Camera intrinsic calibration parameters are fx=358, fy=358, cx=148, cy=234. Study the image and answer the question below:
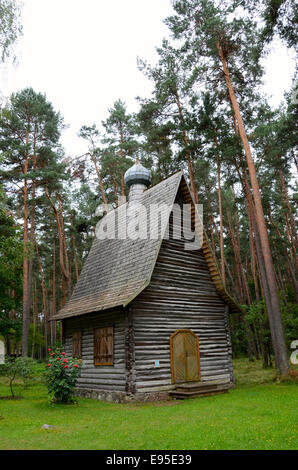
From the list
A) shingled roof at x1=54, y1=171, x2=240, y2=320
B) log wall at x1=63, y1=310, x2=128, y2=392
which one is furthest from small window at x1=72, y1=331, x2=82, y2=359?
shingled roof at x1=54, y1=171, x2=240, y2=320

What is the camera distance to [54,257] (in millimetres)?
37344

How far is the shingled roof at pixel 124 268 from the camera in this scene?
44.0 ft

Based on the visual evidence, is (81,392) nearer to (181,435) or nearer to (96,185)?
(181,435)

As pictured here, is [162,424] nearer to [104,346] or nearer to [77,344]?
[104,346]

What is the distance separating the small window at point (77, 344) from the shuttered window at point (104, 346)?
1.57m

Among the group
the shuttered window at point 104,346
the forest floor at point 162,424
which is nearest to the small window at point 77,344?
the shuttered window at point 104,346

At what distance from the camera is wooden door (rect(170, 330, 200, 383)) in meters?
13.4

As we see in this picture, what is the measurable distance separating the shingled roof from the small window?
1.01 meters

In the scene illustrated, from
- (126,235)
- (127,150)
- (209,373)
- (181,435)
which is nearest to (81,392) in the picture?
(209,373)

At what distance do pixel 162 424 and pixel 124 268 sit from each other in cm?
749

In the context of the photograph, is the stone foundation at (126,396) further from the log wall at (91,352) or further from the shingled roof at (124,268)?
the shingled roof at (124,268)

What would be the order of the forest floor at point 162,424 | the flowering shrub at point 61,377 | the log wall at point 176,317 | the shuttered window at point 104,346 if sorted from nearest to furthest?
the forest floor at point 162,424
the flowering shrub at point 61,377
the log wall at point 176,317
the shuttered window at point 104,346
